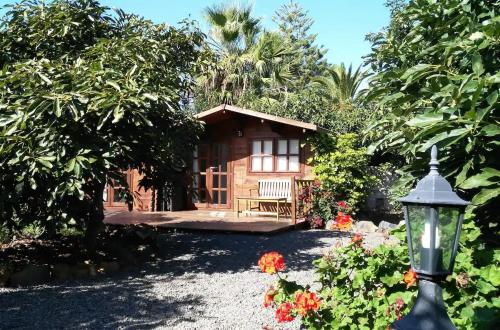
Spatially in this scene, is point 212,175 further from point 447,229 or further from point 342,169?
point 447,229

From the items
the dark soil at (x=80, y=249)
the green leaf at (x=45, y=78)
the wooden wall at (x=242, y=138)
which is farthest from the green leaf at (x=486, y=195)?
the wooden wall at (x=242, y=138)

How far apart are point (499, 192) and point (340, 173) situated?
30.4 ft

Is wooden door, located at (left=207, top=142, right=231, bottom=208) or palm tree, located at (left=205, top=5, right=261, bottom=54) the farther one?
palm tree, located at (left=205, top=5, right=261, bottom=54)

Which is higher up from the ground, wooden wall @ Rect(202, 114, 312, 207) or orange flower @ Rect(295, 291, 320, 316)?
wooden wall @ Rect(202, 114, 312, 207)

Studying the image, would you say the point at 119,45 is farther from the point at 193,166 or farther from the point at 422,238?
the point at 193,166

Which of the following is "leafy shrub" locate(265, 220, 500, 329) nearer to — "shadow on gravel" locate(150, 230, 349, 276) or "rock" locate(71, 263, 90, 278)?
"shadow on gravel" locate(150, 230, 349, 276)

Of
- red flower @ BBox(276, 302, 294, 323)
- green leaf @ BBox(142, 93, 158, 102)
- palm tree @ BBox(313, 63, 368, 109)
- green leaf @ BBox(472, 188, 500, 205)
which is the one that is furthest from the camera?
→ palm tree @ BBox(313, 63, 368, 109)

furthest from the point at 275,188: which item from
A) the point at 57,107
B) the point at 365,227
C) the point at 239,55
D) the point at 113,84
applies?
the point at 239,55

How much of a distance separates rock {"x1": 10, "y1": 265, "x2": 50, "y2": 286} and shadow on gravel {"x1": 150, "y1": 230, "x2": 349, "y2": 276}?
155 cm

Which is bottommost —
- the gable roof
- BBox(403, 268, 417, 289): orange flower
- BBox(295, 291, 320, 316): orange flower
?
BBox(295, 291, 320, 316): orange flower

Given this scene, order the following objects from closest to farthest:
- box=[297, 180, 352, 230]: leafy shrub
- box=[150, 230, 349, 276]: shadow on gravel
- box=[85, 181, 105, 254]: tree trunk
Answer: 1. box=[85, 181, 105, 254]: tree trunk
2. box=[150, 230, 349, 276]: shadow on gravel
3. box=[297, 180, 352, 230]: leafy shrub

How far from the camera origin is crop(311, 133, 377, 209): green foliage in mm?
11422

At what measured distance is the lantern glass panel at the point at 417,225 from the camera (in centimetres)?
185

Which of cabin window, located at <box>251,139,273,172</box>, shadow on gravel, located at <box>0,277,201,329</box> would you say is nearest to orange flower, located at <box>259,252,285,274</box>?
shadow on gravel, located at <box>0,277,201,329</box>
